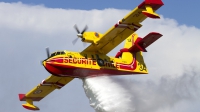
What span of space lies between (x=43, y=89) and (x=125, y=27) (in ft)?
36.5

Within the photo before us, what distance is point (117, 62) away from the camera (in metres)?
54.7

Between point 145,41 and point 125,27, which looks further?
point 145,41

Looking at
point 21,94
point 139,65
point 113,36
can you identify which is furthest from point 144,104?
point 21,94

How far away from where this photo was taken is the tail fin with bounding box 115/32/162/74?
179 feet

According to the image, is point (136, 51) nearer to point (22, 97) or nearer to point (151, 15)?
point (151, 15)

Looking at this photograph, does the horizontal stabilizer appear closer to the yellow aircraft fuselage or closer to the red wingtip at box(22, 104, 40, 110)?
the yellow aircraft fuselage

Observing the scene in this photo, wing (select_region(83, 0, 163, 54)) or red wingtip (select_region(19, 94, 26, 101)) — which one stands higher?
wing (select_region(83, 0, 163, 54))

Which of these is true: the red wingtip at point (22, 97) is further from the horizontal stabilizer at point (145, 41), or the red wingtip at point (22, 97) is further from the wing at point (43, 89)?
the horizontal stabilizer at point (145, 41)

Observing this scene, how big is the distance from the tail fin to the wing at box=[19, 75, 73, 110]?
17.2 feet

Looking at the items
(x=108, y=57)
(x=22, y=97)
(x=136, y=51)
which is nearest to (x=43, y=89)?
(x=22, y=97)

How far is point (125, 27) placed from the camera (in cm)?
5209

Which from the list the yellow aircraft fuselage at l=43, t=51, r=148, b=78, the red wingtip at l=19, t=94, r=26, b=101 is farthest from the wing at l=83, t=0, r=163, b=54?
the red wingtip at l=19, t=94, r=26, b=101

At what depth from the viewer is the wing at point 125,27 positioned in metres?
49.3

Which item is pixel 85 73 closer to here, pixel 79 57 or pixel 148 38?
pixel 79 57
